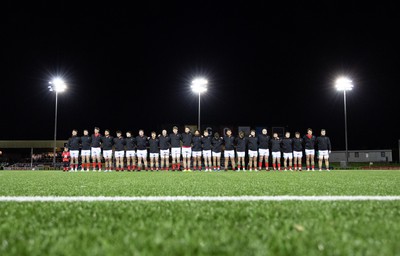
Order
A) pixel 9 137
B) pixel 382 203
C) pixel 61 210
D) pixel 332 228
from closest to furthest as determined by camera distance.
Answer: pixel 332 228
pixel 61 210
pixel 382 203
pixel 9 137

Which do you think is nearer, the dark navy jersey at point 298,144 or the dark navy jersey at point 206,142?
the dark navy jersey at point 206,142

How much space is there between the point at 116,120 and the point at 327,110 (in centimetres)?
3855

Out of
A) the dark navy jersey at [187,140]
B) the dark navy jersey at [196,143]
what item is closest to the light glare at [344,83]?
the dark navy jersey at [196,143]

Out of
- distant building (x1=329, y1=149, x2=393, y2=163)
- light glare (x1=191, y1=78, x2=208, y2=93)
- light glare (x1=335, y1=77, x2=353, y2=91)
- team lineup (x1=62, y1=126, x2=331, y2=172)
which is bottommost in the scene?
distant building (x1=329, y1=149, x2=393, y2=163)

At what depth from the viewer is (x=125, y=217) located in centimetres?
274

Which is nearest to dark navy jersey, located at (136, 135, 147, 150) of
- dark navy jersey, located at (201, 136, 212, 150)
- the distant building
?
dark navy jersey, located at (201, 136, 212, 150)

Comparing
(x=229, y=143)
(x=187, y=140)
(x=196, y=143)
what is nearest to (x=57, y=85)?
(x=187, y=140)

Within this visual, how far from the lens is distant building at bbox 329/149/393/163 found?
62.3 metres

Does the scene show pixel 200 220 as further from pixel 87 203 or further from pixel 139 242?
pixel 87 203

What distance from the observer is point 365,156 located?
6506 cm

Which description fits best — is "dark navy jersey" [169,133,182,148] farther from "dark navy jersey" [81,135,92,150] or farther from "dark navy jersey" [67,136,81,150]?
"dark navy jersey" [67,136,81,150]

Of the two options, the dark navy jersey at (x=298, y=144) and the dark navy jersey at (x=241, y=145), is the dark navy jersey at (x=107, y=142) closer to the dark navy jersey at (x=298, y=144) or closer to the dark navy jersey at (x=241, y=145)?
the dark navy jersey at (x=241, y=145)

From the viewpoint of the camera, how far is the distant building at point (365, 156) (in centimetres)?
6231

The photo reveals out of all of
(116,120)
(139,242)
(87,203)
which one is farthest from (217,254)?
(116,120)
